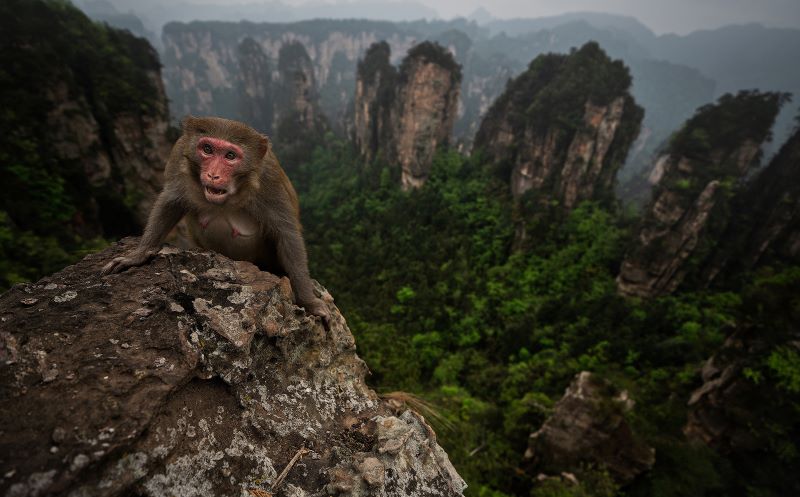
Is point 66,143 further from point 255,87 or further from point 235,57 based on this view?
point 235,57

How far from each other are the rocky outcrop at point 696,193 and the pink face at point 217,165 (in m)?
25.9

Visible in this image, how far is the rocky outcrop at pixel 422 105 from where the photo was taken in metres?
40.6

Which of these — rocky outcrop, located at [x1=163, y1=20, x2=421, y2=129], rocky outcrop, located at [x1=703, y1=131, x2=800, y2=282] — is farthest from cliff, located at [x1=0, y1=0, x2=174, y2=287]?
rocky outcrop, located at [x1=163, y1=20, x2=421, y2=129]

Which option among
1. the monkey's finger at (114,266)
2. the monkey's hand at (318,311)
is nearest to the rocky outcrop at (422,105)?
the monkey's hand at (318,311)

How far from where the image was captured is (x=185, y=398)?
190 cm

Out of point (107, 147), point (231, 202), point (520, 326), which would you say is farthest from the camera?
point (520, 326)

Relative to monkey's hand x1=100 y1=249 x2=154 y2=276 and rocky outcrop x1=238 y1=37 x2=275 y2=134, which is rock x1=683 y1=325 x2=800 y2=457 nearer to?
monkey's hand x1=100 y1=249 x2=154 y2=276

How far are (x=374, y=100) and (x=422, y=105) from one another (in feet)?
43.3

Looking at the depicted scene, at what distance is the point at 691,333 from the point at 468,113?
386ft

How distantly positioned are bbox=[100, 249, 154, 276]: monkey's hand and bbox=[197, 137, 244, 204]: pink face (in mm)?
614

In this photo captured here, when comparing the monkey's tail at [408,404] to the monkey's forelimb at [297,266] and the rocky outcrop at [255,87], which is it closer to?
the monkey's forelimb at [297,266]

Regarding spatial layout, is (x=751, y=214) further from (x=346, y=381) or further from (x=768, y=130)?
(x=346, y=381)

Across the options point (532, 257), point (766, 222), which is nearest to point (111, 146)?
point (532, 257)

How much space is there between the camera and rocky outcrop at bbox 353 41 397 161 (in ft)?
160
